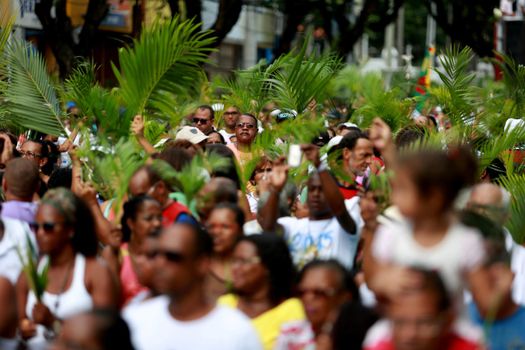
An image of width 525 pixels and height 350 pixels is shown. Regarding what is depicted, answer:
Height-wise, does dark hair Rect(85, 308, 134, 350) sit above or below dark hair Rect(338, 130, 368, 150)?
below

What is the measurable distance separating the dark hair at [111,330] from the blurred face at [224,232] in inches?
66.2

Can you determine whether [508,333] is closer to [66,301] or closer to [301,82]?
[66,301]

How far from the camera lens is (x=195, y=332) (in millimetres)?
5172

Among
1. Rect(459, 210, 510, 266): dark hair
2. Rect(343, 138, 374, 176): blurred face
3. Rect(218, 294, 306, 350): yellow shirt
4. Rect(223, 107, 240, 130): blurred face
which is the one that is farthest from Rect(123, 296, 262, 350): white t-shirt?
Rect(223, 107, 240, 130): blurred face

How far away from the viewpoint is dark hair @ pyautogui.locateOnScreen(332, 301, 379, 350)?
5.29 meters

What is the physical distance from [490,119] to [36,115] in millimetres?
4283

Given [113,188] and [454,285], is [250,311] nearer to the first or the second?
[454,285]

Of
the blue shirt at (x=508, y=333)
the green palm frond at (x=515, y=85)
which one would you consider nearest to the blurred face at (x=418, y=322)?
the blue shirt at (x=508, y=333)

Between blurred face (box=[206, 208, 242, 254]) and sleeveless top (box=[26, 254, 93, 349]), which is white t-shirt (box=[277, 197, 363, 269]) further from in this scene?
sleeveless top (box=[26, 254, 93, 349])

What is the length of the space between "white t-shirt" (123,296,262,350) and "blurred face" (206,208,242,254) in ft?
4.06

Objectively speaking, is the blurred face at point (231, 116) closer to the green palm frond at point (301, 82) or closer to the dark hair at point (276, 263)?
the green palm frond at point (301, 82)

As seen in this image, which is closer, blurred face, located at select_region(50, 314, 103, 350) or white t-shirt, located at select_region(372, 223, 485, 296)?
blurred face, located at select_region(50, 314, 103, 350)

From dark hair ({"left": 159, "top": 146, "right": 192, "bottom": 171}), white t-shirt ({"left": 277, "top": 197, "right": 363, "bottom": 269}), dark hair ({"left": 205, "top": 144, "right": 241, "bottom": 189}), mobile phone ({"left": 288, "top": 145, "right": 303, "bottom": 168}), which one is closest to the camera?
white t-shirt ({"left": 277, "top": 197, "right": 363, "bottom": 269})

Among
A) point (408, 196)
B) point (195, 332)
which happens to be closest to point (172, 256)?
point (195, 332)
